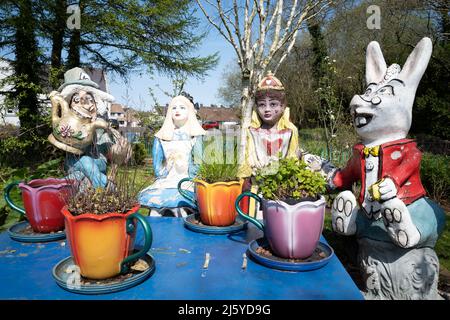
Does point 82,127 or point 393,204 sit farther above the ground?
point 82,127

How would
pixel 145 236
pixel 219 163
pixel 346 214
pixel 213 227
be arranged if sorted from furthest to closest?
1. pixel 346 214
2. pixel 219 163
3. pixel 213 227
4. pixel 145 236

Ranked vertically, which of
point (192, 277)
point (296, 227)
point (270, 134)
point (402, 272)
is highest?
point (270, 134)

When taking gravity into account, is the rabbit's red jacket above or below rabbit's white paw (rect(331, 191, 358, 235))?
above

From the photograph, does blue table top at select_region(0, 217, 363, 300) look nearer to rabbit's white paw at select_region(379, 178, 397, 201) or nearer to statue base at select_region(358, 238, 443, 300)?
rabbit's white paw at select_region(379, 178, 397, 201)

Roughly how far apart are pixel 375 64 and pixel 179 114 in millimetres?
1523

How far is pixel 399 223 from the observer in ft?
5.82

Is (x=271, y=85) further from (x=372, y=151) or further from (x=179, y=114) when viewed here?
(x=372, y=151)

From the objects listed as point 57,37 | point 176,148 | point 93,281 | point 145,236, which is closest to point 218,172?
point 145,236

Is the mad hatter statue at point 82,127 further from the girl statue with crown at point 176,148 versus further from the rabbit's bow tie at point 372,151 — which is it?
the rabbit's bow tie at point 372,151

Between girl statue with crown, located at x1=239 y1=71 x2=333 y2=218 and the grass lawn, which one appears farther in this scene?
girl statue with crown, located at x1=239 y1=71 x2=333 y2=218

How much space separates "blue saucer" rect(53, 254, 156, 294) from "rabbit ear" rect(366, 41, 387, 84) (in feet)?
5.89

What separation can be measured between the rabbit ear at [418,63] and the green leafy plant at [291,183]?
1031 mm

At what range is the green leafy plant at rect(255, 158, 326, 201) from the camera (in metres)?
1.39

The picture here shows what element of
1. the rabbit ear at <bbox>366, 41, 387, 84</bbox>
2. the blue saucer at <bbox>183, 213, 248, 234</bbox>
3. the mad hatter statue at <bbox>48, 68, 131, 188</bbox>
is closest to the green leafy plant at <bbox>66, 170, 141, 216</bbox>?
the blue saucer at <bbox>183, 213, 248, 234</bbox>
